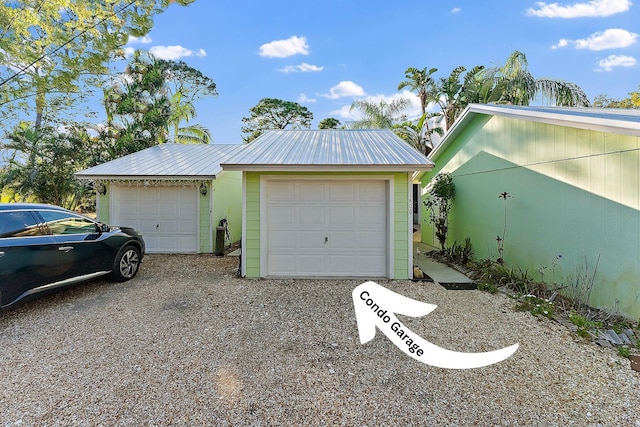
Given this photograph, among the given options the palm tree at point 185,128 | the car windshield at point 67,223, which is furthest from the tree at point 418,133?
the car windshield at point 67,223

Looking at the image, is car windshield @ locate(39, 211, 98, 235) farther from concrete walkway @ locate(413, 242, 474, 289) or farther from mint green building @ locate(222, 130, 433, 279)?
concrete walkway @ locate(413, 242, 474, 289)

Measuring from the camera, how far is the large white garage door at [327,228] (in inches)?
246

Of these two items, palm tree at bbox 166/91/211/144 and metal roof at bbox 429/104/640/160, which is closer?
metal roof at bbox 429/104/640/160

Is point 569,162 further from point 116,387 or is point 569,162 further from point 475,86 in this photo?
point 475,86

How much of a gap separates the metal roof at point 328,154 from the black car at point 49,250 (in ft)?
8.99

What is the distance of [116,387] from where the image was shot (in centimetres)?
275

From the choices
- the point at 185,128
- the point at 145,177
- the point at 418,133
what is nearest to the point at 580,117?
the point at 145,177

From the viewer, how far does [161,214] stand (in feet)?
29.8

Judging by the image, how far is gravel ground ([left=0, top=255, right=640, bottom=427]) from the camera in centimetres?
243

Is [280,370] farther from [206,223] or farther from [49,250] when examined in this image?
[206,223]

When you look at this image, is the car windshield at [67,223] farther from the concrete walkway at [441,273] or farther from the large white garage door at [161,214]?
the concrete walkway at [441,273]

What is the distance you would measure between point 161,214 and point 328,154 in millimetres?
5979

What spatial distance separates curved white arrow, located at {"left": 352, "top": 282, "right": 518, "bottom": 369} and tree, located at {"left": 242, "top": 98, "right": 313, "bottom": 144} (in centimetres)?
2308

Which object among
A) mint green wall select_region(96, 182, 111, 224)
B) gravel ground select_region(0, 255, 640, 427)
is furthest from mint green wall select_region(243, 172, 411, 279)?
mint green wall select_region(96, 182, 111, 224)
